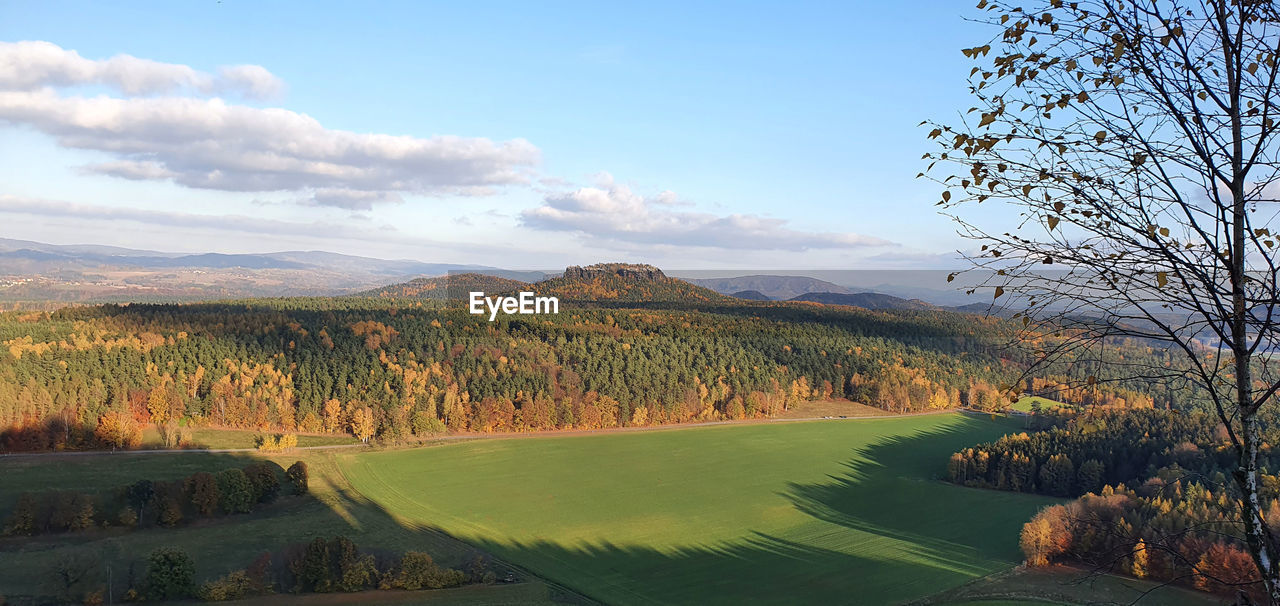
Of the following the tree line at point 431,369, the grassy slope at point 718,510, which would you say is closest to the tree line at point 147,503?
the grassy slope at point 718,510

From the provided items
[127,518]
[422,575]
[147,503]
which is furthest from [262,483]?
[422,575]

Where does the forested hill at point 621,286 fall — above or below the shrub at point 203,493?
above

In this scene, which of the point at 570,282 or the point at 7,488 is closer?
the point at 7,488

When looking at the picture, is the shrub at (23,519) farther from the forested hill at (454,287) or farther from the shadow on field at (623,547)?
the forested hill at (454,287)

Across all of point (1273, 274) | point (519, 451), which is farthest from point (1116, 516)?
point (519, 451)

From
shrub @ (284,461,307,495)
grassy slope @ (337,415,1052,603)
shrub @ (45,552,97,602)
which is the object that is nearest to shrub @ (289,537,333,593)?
shrub @ (45,552,97,602)

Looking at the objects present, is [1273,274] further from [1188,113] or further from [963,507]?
[963,507]

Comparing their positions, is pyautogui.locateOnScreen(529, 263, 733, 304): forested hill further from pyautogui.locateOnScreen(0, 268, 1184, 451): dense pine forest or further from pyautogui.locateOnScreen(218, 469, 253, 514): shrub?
pyautogui.locateOnScreen(218, 469, 253, 514): shrub
